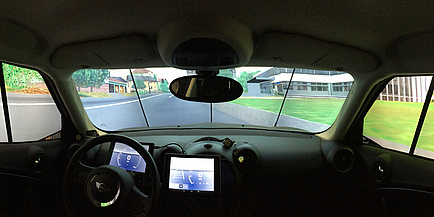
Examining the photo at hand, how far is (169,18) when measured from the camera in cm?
201

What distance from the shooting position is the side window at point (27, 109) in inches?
134

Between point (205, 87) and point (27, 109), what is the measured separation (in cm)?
335

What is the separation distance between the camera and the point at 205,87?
2.84m

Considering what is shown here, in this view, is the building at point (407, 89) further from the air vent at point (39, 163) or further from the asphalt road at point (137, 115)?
the air vent at point (39, 163)

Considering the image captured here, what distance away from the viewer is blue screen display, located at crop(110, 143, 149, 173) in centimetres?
270

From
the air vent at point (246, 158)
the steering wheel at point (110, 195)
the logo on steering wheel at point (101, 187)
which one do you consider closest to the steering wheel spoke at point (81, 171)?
the steering wheel at point (110, 195)

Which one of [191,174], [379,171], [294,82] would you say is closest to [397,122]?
[379,171]

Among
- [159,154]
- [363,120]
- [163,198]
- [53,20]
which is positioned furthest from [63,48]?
[363,120]

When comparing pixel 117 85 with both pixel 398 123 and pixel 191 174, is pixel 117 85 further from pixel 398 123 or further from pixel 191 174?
pixel 398 123

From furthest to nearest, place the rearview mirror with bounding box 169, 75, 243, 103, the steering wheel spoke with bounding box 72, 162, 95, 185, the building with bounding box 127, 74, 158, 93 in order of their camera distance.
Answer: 1. the building with bounding box 127, 74, 158, 93
2. the rearview mirror with bounding box 169, 75, 243, 103
3. the steering wheel spoke with bounding box 72, 162, 95, 185

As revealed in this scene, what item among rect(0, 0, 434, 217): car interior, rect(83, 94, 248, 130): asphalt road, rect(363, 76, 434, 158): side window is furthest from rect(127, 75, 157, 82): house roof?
rect(363, 76, 434, 158): side window

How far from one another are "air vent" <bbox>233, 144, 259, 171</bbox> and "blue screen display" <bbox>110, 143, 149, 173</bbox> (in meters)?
1.43

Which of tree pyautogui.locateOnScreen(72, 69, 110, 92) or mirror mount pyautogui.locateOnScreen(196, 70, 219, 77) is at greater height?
tree pyautogui.locateOnScreen(72, 69, 110, 92)

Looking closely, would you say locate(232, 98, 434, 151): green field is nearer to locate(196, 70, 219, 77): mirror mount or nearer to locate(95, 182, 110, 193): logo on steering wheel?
locate(196, 70, 219, 77): mirror mount
